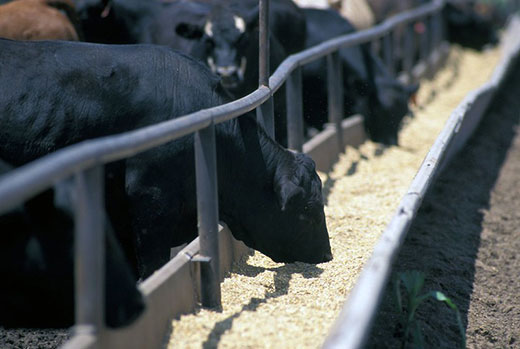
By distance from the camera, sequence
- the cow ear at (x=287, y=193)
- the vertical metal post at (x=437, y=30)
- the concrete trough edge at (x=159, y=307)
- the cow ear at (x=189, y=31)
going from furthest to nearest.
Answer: the vertical metal post at (x=437, y=30) → the cow ear at (x=189, y=31) → the cow ear at (x=287, y=193) → the concrete trough edge at (x=159, y=307)

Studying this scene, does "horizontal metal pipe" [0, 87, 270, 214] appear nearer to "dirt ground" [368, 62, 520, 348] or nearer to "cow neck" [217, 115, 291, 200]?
"cow neck" [217, 115, 291, 200]

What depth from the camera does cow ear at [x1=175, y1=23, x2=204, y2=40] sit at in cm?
855

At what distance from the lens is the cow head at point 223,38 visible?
8.45m

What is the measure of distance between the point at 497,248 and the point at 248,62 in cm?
335

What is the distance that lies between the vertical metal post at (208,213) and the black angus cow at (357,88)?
478 centimetres

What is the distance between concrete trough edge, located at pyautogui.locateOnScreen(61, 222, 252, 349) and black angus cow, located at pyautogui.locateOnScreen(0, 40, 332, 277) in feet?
2.08

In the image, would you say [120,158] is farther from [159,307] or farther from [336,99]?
[336,99]

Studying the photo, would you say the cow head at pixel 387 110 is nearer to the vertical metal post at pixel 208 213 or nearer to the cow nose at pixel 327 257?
the cow nose at pixel 327 257

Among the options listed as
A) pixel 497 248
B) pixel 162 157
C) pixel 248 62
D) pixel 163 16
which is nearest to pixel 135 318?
pixel 162 157

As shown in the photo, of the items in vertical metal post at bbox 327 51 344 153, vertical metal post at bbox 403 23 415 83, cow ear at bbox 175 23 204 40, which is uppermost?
cow ear at bbox 175 23 204 40

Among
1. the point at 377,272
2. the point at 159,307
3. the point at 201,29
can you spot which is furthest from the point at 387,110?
the point at 377,272

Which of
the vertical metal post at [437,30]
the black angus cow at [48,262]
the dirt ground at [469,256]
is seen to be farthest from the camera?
the vertical metal post at [437,30]

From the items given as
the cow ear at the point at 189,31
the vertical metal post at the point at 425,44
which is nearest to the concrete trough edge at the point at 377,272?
the cow ear at the point at 189,31

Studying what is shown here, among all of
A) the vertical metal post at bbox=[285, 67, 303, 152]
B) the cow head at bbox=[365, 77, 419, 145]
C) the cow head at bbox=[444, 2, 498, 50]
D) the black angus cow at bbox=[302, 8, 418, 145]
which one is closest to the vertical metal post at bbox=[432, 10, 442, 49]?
the cow head at bbox=[444, 2, 498, 50]
